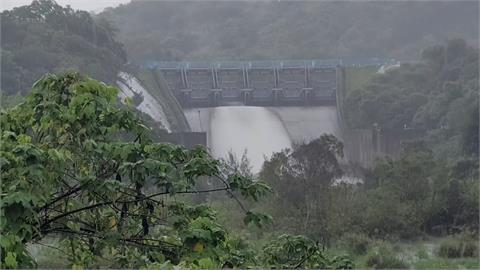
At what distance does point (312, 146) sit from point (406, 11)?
24.5m

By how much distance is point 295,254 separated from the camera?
323 centimetres

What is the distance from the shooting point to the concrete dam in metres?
22.4

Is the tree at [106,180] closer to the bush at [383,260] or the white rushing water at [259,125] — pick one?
the bush at [383,260]

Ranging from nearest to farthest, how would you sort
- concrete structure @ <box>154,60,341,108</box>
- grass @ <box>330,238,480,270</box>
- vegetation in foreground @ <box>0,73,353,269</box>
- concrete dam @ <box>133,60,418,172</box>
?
vegetation in foreground @ <box>0,73,353,269</box>, grass @ <box>330,238,480,270</box>, concrete dam @ <box>133,60,418,172</box>, concrete structure @ <box>154,60,341,108</box>

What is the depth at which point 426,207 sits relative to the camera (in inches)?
468

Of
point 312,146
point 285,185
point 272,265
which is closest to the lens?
point 272,265

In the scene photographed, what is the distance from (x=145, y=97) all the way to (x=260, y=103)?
5330 mm

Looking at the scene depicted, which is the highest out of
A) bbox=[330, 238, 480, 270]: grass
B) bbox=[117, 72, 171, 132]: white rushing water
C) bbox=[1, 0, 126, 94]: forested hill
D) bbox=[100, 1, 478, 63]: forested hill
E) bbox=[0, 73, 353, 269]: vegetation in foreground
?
bbox=[100, 1, 478, 63]: forested hill

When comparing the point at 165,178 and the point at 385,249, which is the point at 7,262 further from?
the point at 385,249

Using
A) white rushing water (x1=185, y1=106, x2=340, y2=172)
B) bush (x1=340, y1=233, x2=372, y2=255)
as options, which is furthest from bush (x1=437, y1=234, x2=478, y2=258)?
white rushing water (x1=185, y1=106, x2=340, y2=172)

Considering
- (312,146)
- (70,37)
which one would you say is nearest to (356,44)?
(70,37)

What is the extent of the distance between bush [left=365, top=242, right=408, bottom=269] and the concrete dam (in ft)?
38.7

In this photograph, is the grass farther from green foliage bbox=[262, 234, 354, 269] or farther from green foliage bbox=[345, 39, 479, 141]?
green foliage bbox=[345, 39, 479, 141]

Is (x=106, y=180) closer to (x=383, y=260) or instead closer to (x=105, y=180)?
(x=105, y=180)
